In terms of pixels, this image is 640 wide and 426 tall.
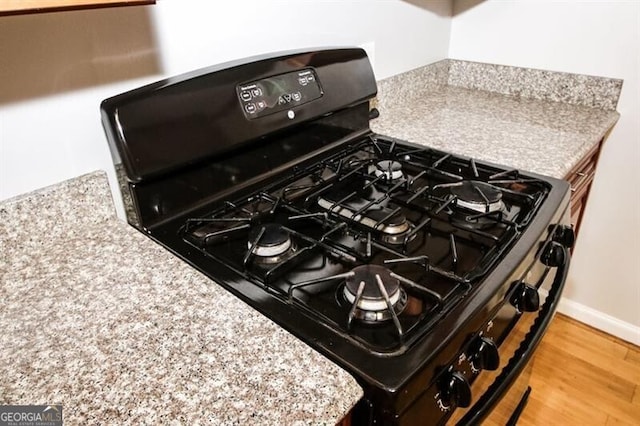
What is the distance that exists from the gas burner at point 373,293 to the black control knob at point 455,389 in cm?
11

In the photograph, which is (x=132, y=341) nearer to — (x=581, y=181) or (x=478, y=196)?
(x=478, y=196)

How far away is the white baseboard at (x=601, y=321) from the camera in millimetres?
1796

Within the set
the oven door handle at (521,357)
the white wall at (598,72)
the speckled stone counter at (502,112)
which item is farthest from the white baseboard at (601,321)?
the oven door handle at (521,357)

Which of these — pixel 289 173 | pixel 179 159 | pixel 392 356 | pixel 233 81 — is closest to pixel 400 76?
pixel 289 173

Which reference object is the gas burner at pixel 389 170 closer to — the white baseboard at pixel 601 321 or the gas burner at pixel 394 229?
the gas burner at pixel 394 229

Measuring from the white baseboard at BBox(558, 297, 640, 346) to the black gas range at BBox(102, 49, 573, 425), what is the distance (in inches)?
38.8

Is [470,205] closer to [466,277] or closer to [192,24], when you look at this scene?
[466,277]

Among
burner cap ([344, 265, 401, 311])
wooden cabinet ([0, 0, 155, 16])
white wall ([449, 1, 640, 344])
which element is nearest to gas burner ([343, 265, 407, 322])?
burner cap ([344, 265, 401, 311])

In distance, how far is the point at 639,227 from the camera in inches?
64.8

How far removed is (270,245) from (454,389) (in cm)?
35

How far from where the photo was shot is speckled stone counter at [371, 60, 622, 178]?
1.24 metres

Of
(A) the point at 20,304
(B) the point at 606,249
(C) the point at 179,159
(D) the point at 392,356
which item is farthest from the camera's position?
(B) the point at 606,249

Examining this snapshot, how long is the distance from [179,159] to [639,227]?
1.59 metres

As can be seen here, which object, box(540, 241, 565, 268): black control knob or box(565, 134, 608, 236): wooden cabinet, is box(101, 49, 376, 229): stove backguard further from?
box(565, 134, 608, 236): wooden cabinet
